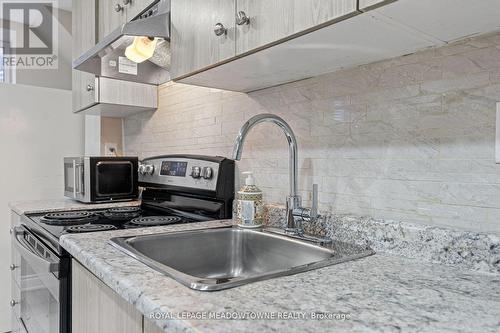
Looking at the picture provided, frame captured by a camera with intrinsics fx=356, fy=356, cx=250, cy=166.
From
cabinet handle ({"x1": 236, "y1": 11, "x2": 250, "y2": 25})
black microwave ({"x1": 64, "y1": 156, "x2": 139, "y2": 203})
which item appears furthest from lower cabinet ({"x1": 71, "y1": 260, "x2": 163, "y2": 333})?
black microwave ({"x1": 64, "y1": 156, "x2": 139, "y2": 203})

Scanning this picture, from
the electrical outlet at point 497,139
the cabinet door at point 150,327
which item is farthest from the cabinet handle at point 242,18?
the cabinet door at point 150,327

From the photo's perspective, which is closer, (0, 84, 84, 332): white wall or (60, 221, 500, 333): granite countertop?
(60, 221, 500, 333): granite countertop

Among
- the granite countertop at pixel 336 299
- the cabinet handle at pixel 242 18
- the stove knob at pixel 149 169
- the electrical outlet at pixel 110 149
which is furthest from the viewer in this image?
the electrical outlet at pixel 110 149

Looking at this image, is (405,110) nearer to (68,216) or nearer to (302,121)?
(302,121)

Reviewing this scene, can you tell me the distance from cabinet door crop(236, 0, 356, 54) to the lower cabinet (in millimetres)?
652

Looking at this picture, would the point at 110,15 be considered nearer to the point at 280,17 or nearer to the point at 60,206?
the point at 60,206

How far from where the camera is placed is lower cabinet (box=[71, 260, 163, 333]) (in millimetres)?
673

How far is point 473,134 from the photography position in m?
0.81

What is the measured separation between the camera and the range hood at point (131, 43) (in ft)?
4.05

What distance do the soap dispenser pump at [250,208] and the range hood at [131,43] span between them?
0.62 metres

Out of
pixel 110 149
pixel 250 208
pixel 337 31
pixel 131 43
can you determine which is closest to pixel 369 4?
pixel 337 31

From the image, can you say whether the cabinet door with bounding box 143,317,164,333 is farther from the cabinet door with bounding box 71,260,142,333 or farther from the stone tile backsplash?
the stone tile backsplash

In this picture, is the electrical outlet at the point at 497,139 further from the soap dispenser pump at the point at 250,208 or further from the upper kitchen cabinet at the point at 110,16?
the upper kitchen cabinet at the point at 110,16

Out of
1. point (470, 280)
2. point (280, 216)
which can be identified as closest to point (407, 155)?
point (470, 280)
